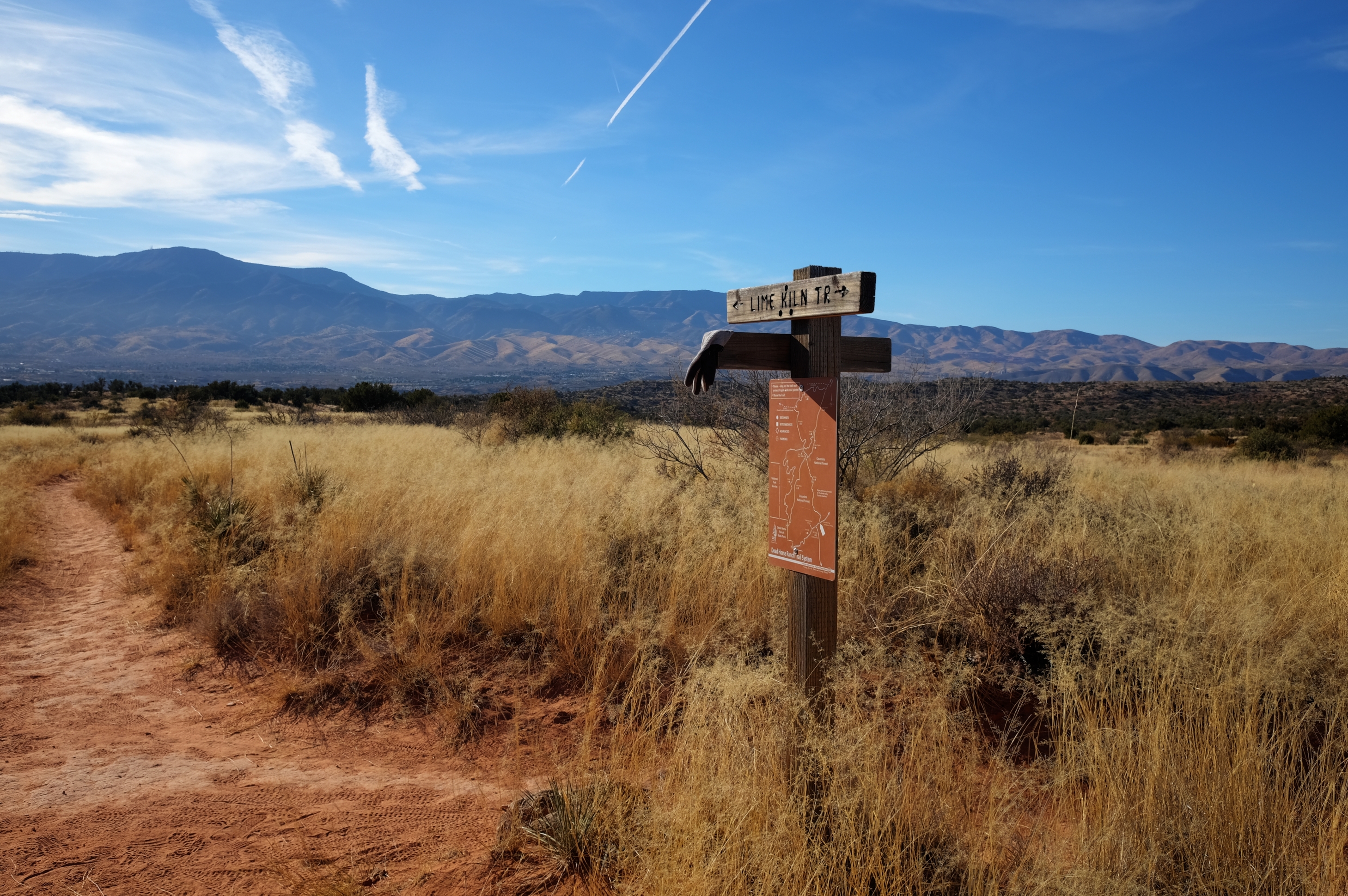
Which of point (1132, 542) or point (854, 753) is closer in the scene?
point (854, 753)

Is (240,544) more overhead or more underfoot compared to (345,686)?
more overhead

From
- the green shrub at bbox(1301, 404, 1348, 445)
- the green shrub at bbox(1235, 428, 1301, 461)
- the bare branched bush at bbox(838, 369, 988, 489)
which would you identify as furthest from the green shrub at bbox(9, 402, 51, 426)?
the green shrub at bbox(1301, 404, 1348, 445)

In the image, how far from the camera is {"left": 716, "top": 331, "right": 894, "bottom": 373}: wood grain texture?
3.07 m

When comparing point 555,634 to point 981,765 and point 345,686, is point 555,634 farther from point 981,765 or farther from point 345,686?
point 981,765

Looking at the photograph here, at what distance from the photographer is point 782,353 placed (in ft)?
10.4

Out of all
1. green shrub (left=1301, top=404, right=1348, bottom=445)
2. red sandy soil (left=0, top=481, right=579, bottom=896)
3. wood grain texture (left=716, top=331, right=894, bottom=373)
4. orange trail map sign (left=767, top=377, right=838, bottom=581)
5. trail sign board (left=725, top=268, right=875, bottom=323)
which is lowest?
red sandy soil (left=0, top=481, right=579, bottom=896)

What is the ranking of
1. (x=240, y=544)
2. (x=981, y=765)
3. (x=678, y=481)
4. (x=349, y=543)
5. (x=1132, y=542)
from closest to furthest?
1. (x=981, y=765)
2. (x=1132, y=542)
3. (x=349, y=543)
4. (x=240, y=544)
5. (x=678, y=481)

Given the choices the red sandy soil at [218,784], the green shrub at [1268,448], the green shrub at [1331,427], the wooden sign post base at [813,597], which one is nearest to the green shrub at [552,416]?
the red sandy soil at [218,784]

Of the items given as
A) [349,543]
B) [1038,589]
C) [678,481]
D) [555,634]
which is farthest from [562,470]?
[1038,589]

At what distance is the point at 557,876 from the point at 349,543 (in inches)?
160

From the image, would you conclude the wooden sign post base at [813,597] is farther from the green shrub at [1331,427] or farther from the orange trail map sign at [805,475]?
the green shrub at [1331,427]

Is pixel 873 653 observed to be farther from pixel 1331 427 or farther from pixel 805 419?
pixel 1331 427

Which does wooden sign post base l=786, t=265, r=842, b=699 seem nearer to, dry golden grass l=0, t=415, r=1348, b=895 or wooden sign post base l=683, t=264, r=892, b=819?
wooden sign post base l=683, t=264, r=892, b=819

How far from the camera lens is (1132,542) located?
538 centimetres
